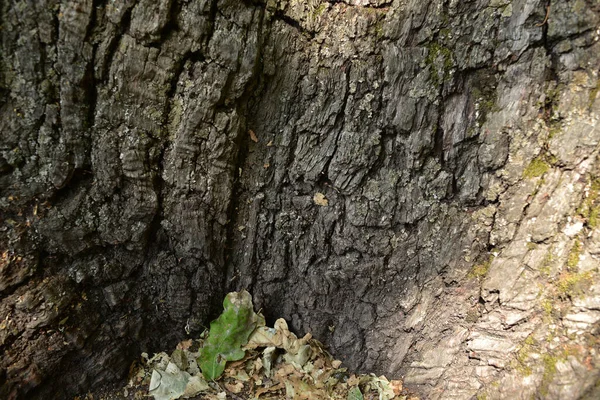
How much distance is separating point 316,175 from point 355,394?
3.81 feet

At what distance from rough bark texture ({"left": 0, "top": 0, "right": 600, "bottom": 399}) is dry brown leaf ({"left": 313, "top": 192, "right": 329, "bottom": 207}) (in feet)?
0.13

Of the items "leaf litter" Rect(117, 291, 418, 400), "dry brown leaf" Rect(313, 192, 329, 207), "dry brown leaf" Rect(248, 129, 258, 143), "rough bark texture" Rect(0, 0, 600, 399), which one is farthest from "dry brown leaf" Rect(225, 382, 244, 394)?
"dry brown leaf" Rect(248, 129, 258, 143)

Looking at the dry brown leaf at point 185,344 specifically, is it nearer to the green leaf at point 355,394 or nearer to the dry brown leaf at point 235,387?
the dry brown leaf at point 235,387

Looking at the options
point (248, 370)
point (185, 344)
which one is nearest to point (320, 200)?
point (248, 370)

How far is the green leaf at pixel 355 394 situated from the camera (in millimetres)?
2201

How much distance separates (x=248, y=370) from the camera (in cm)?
224

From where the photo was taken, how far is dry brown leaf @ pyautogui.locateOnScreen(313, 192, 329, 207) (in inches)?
81.0

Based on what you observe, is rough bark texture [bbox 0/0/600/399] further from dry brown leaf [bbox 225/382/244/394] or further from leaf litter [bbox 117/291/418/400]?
dry brown leaf [bbox 225/382/244/394]

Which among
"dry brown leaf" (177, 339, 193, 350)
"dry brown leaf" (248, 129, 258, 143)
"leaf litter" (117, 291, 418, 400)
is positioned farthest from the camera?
"dry brown leaf" (177, 339, 193, 350)

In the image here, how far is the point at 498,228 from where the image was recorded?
192 cm

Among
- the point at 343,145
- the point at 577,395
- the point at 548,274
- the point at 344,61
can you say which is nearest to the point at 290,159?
the point at 343,145

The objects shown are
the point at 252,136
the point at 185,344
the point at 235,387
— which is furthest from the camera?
the point at 185,344

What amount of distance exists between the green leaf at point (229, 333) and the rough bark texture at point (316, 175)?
0.18m

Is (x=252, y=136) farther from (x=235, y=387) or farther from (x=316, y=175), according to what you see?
(x=235, y=387)
